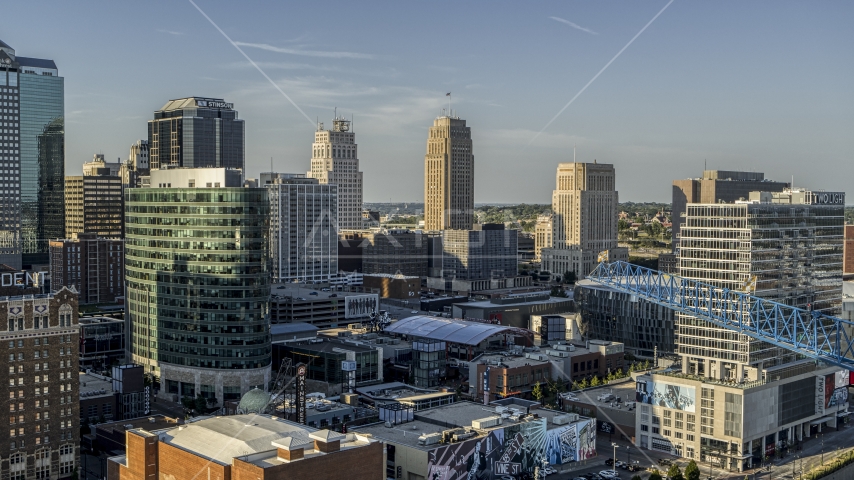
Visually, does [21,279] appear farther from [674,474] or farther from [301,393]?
[674,474]

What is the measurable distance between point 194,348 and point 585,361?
3362 cm

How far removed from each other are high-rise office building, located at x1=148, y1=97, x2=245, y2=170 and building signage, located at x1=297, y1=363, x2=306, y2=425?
4822 inches

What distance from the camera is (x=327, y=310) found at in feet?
354

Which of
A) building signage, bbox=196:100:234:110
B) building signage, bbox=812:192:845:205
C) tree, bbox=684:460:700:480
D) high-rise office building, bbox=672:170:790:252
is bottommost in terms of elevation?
tree, bbox=684:460:700:480

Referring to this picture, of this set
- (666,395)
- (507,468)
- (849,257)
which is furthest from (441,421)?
(849,257)

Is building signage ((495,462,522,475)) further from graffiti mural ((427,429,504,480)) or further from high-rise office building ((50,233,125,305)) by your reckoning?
high-rise office building ((50,233,125,305))

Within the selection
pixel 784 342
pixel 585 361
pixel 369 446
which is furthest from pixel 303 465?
pixel 585 361

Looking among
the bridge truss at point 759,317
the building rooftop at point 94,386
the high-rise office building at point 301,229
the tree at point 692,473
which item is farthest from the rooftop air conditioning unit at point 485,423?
the high-rise office building at point 301,229

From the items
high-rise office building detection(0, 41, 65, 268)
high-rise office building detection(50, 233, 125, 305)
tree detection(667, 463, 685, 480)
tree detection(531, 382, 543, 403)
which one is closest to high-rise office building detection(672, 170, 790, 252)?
tree detection(531, 382, 543, 403)

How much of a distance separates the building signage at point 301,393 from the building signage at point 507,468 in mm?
11774

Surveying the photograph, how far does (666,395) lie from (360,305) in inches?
2141

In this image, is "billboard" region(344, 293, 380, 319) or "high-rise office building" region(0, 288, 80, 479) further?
"billboard" region(344, 293, 380, 319)

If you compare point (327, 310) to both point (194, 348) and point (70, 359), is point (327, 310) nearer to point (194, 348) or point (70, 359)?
point (194, 348)

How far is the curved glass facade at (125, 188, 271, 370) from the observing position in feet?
246
